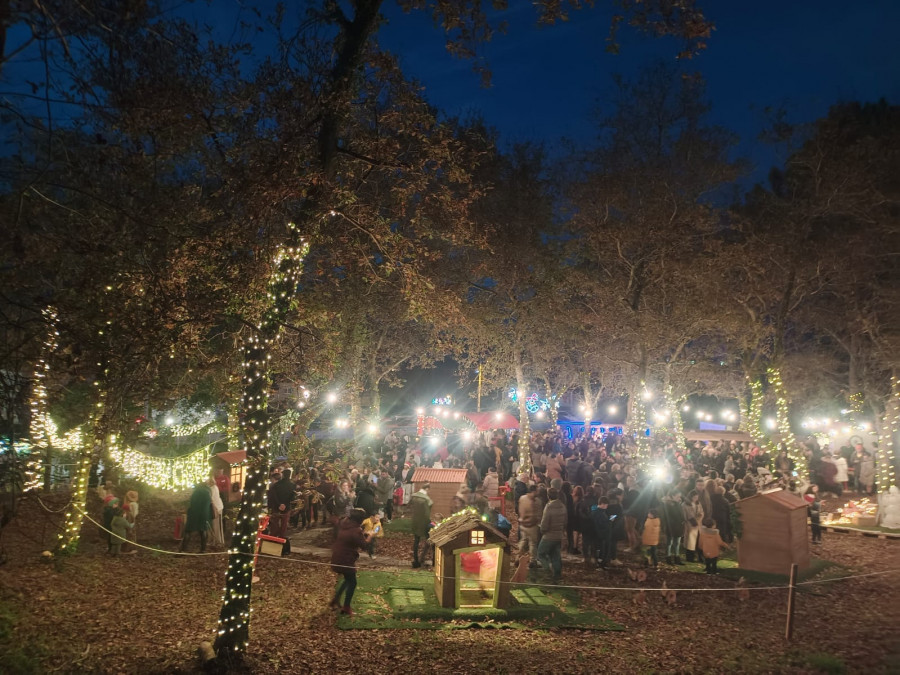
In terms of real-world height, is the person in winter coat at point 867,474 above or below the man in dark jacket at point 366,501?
above

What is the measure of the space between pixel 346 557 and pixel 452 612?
1849 millimetres

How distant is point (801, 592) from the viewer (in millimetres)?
9852

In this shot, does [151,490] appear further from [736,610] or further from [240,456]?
[736,610]

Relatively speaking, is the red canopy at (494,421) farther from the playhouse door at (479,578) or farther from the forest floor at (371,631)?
the playhouse door at (479,578)

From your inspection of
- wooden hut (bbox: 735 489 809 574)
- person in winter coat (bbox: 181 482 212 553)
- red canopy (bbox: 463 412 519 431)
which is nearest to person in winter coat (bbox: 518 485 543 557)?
wooden hut (bbox: 735 489 809 574)

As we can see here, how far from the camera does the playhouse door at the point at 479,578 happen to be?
347 inches

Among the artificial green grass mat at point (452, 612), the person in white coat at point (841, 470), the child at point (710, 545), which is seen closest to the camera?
the artificial green grass mat at point (452, 612)

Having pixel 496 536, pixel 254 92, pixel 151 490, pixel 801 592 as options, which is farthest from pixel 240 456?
pixel 801 592

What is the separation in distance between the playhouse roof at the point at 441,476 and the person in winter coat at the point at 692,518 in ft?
16.3

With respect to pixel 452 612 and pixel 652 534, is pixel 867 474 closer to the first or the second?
pixel 652 534

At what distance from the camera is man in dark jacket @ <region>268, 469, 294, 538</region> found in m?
12.1

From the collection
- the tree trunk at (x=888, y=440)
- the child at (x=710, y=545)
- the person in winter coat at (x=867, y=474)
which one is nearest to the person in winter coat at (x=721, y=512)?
the child at (x=710, y=545)

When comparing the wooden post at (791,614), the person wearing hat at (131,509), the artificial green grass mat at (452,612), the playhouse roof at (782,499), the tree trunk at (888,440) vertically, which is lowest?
the artificial green grass mat at (452,612)

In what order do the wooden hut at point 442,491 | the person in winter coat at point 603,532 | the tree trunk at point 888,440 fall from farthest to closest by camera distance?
the tree trunk at point 888,440 < the wooden hut at point 442,491 < the person in winter coat at point 603,532
